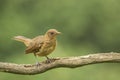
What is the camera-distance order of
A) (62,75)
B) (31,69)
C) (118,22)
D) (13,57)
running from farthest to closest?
(118,22), (13,57), (62,75), (31,69)

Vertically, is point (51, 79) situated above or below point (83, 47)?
below

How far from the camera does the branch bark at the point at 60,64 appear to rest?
8164 millimetres

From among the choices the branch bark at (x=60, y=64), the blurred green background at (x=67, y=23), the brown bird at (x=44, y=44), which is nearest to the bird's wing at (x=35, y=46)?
the brown bird at (x=44, y=44)

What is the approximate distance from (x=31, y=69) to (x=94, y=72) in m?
9.94

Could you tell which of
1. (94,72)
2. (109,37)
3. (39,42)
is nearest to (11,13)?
(109,37)

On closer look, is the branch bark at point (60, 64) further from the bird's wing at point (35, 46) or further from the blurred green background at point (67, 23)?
the blurred green background at point (67, 23)

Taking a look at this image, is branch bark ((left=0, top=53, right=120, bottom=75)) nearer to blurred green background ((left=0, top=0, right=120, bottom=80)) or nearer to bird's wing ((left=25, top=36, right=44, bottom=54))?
bird's wing ((left=25, top=36, right=44, bottom=54))

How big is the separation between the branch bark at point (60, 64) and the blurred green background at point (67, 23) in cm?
1173

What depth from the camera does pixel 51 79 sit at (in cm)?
1675

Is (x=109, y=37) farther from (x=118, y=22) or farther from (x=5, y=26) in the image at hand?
(x=5, y=26)

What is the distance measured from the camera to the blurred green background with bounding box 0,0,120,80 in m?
21.9

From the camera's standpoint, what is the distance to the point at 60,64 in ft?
27.1

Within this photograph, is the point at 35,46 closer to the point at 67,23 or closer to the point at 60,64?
the point at 60,64

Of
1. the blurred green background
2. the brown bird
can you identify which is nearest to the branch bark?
the brown bird
